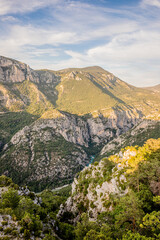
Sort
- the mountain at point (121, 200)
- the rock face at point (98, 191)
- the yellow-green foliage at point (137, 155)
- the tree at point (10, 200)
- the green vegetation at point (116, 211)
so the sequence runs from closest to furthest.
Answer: the green vegetation at point (116, 211) → the mountain at point (121, 200) → the tree at point (10, 200) → the yellow-green foliage at point (137, 155) → the rock face at point (98, 191)

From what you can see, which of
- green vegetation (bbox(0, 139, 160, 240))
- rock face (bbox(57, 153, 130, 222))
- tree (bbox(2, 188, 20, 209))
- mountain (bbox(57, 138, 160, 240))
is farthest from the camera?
rock face (bbox(57, 153, 130, 222))

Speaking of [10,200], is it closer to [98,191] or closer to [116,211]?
[98,191]

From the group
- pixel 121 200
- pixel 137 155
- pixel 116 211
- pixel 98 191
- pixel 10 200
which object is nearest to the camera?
pixel 121 200

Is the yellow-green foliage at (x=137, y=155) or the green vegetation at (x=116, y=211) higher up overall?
the yellow-green foliage at (x=137, y=155)

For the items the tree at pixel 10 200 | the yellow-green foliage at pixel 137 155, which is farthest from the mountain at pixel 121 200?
the tree at pixel 10 200

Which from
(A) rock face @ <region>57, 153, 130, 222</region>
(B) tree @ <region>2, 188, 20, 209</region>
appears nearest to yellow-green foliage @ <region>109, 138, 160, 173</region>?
(A) rock face @ <region>57, 153, 130, 222</region>

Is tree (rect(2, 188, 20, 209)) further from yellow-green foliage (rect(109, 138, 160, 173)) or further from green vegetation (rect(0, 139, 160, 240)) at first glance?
yellow-green foliage (rect(109, 138, 160, 173))

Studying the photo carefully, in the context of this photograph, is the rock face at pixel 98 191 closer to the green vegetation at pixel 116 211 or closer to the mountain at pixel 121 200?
the mountain at pixel 121 200

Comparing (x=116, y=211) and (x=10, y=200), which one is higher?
(x=116, y=211)

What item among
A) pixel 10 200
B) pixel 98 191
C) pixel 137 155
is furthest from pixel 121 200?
pixel 10 200

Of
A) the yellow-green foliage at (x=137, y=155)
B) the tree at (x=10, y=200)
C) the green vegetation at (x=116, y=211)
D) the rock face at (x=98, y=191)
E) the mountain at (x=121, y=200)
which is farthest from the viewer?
the rock face at (x=98, y=191)

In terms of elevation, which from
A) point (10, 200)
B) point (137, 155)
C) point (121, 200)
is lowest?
point (10, 200)

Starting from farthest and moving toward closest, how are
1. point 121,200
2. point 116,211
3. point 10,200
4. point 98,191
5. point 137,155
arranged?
point 98,191
point 137,155
point 10,200
point 116,211
point 121,200

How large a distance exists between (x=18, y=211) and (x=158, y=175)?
36.8 metres
